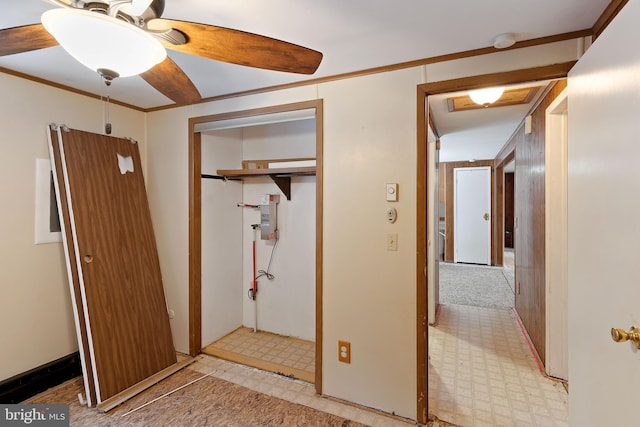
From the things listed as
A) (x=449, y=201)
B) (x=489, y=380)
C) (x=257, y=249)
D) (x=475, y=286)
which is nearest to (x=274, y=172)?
(x=257, y=249)

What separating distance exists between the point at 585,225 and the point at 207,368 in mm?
2671

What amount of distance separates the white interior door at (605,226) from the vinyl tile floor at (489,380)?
0.74 meters

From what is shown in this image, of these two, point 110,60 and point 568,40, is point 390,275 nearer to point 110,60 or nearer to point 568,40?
point 568,40

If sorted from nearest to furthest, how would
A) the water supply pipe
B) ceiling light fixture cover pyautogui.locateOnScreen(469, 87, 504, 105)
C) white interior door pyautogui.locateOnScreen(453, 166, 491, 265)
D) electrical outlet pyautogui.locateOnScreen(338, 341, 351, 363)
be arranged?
1. electrical outlet pyautogui.locateOnScreen(338, 341, 351, 363)
2. ceiling light fixture cover pyautogui.locateOnScreen(469, 87, 504, 105)
3. the water supply pipe
4. white interior door pyautogui.locateOnScreen(453, 166, 491, 265)

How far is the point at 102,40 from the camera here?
901 mm

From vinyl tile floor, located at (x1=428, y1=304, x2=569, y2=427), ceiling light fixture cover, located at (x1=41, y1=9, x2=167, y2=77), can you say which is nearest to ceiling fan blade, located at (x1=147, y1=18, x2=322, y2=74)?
ceiling light fixture cover, located at (x1=41, y1=9, x2=167, y2=77)

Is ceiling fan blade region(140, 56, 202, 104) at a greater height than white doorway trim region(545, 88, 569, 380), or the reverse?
ceiling fan blade region(140, 56, 202, 104)

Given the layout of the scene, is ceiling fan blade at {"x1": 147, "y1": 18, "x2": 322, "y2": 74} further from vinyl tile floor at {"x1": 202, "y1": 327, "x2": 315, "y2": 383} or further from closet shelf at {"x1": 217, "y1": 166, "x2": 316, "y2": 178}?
vinyl tile floor at {"x1": 202, "y1": 327, "x2": 315, "y2": 383}

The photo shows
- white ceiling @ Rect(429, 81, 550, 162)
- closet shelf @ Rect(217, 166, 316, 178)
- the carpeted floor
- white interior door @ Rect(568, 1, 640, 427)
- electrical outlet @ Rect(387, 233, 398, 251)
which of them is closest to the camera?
white interior door @ Rect(568, 1, 640, 427)

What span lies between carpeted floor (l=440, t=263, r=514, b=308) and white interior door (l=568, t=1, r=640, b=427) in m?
3.02

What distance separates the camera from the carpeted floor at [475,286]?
4.23m

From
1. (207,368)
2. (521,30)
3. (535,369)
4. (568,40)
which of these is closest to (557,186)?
(568,40)

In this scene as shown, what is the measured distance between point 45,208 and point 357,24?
2459 millimetres

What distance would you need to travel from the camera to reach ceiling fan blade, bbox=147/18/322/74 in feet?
3.40
